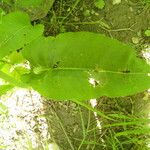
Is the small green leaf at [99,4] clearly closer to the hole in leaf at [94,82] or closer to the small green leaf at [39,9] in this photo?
the small green leaf at [39,9]

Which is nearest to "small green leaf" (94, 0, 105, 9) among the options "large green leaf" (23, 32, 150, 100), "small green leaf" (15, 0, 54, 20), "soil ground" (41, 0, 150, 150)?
"soil ground" (41, 0, 150, 150)

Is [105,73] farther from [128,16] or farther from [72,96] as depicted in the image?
[128,16]

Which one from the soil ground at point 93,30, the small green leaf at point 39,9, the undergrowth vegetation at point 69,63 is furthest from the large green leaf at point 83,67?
the soil ground at point 93,30

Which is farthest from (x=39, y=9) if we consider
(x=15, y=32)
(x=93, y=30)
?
(x=15, y=32)

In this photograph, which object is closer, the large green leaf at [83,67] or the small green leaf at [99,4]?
the large green leaf at [83,67]

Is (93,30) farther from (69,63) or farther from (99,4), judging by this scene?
(69,63)

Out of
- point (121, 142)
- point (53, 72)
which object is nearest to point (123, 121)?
point (121, 142)

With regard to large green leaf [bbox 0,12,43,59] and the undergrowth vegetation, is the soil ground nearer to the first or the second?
the undergrowth vegetation
